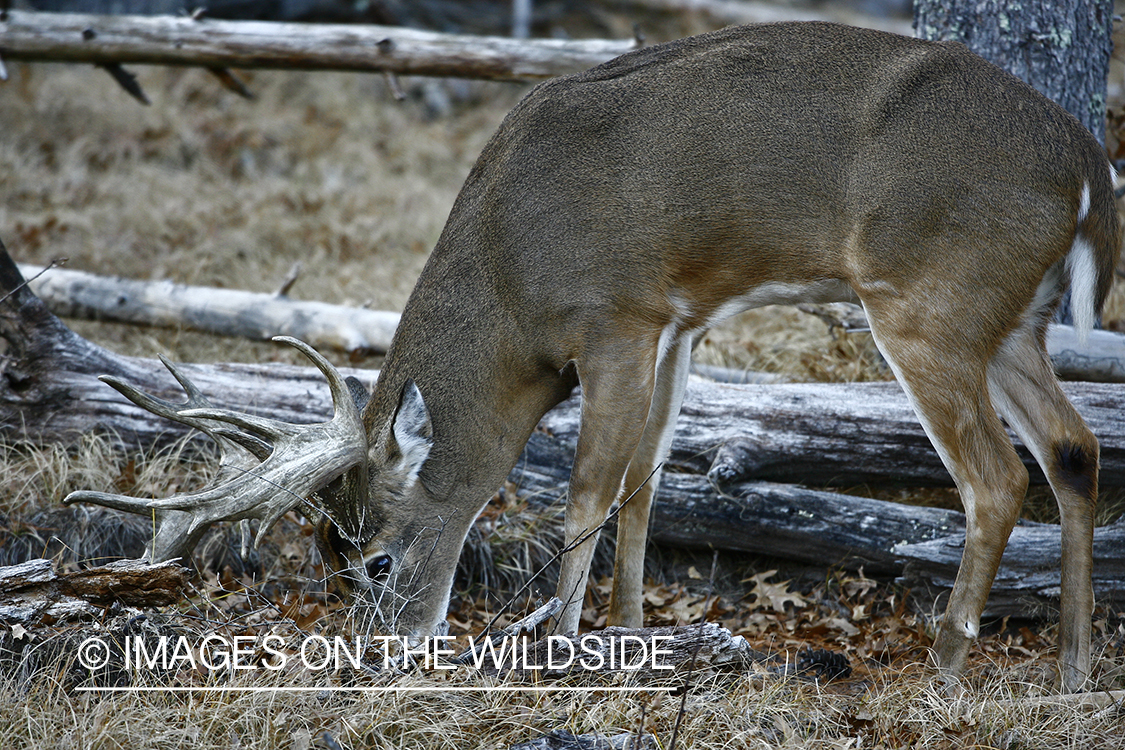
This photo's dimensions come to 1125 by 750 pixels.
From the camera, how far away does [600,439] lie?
Result: 413cm

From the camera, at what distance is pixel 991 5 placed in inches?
204

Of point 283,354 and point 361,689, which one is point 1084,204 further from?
point 283,354

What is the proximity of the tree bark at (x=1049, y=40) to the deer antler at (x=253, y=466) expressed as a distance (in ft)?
12.0

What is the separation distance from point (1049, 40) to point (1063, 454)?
2365 millimetres

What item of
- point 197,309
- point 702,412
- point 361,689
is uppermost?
point 197,309

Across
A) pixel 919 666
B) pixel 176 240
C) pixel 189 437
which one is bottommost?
pixel 919 666

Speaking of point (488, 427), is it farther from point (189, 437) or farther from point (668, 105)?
point (189, 437)

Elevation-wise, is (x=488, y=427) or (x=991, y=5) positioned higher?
(x=991, y=5)

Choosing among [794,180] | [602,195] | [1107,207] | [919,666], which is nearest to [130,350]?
[602,195]

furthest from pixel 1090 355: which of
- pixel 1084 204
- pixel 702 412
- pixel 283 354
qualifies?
pixel 283 354

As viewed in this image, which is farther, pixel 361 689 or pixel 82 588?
pixel 82 588

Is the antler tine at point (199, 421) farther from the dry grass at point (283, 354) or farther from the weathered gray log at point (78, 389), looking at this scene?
the weathered gray log at point (78, 389)

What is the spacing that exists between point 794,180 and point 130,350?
5.26 m

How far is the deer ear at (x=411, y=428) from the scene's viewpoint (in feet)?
13.4
